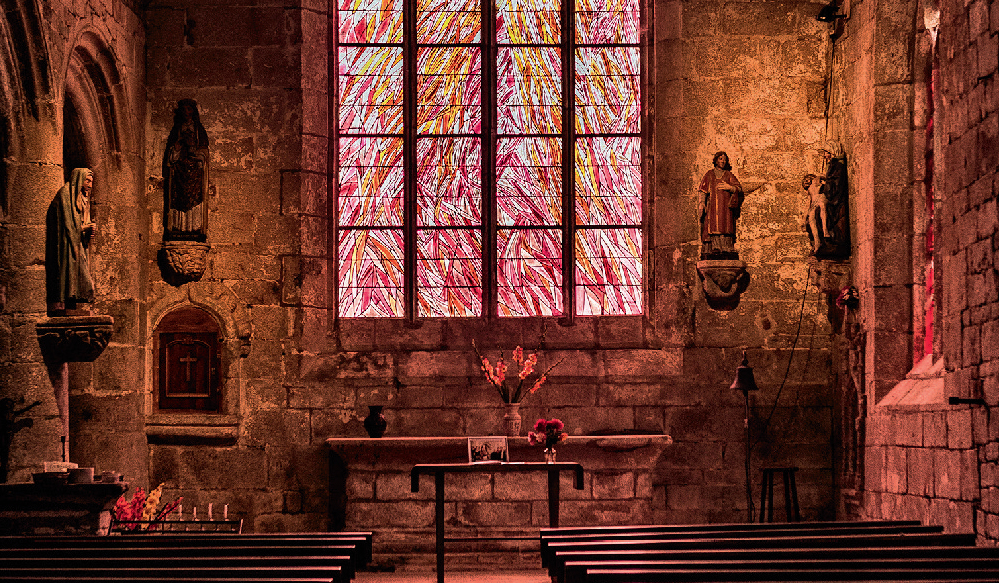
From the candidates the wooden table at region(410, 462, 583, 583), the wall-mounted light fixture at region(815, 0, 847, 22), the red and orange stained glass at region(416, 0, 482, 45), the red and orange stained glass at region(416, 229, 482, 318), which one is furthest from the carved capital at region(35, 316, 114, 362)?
the wall-mounted light fixture at region(815, 0, 847, 22)

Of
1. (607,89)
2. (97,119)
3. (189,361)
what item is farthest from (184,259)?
(607,89)

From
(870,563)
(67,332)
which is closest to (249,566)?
(870,563)

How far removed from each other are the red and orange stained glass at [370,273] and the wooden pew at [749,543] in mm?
4378

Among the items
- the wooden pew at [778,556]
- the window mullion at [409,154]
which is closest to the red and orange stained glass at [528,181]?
the window mullion at [409,154]

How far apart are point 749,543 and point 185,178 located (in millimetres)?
5399

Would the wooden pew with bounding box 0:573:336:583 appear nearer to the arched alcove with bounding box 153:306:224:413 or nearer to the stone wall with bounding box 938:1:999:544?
the stone wall with bounding box 938:1:999:544

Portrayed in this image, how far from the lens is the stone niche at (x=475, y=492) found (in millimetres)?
7938

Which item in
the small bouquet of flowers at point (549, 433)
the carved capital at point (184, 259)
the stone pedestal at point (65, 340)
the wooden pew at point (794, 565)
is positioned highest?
the carved capital at point (184, 259)

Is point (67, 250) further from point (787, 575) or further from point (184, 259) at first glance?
point (787, 575)

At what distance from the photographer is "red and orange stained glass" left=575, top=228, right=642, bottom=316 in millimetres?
8703

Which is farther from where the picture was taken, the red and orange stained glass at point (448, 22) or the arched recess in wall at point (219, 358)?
the red and orange stained glass at point (448, 22)

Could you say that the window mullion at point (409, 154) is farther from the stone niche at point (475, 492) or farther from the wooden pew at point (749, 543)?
the wooden pew at point (749, 543)

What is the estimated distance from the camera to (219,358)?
8.37 metres

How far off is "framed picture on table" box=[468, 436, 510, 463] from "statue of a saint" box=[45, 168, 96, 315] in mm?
2417
